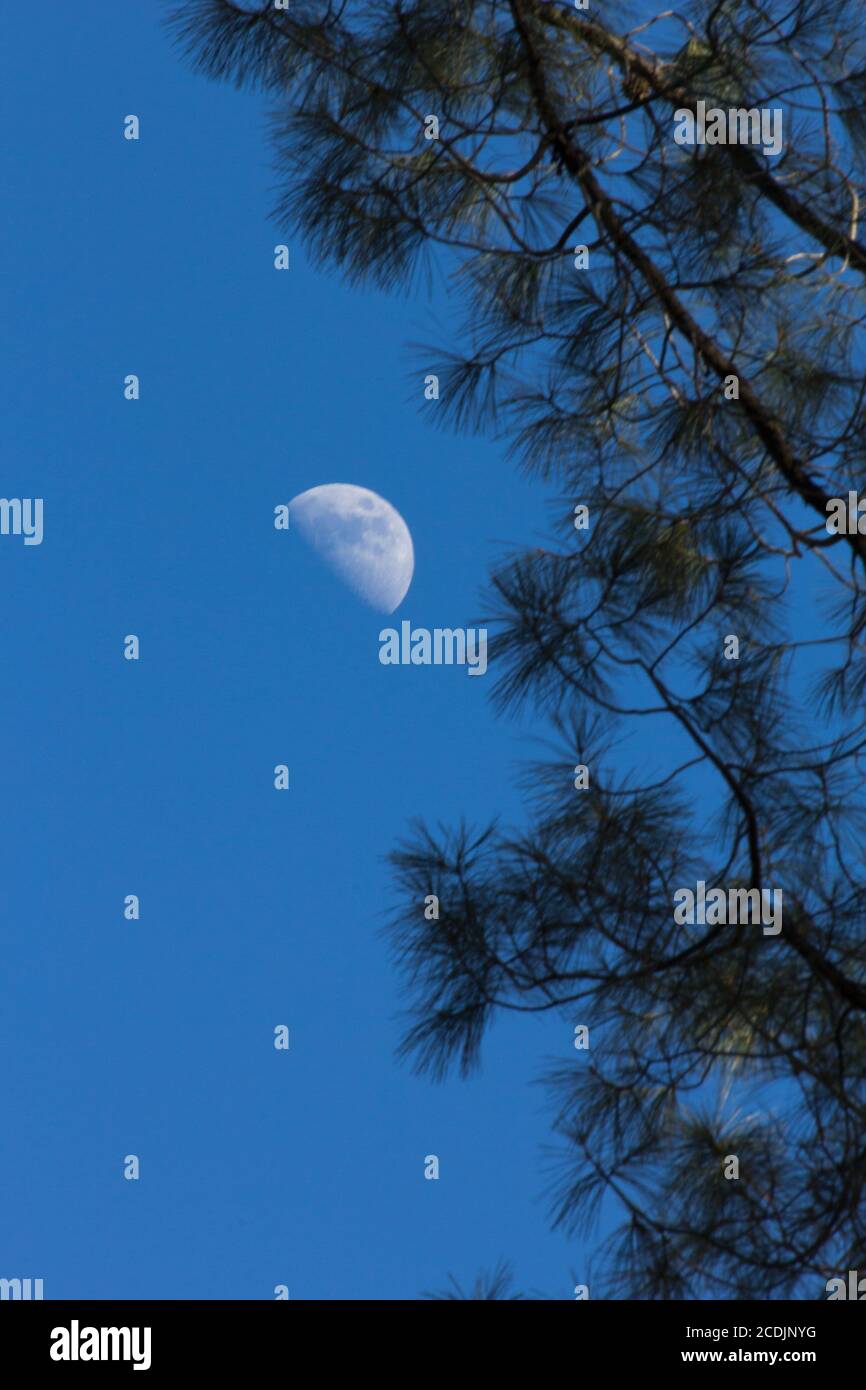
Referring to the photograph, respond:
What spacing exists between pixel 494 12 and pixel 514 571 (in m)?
0.74

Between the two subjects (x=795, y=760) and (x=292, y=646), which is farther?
(x=292, y=646)

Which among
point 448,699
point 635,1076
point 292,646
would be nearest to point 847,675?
point 635,1076

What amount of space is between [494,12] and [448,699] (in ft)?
17.6

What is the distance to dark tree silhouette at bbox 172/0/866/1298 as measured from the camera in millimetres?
1830

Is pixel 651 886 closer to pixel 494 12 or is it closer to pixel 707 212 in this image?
pixel 707 212

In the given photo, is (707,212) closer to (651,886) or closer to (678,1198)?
(651,886)

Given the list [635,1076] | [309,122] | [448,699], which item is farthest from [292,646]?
[635,1076]

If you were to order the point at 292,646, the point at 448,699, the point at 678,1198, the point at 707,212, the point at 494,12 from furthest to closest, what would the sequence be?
the point at 448,699 < the point at 292,646 < the point at 494,12 < the point at 707,212 < the point at 678,1198

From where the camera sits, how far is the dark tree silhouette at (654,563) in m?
1.83

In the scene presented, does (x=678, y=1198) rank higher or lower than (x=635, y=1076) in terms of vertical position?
lower

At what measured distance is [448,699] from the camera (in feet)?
24.5

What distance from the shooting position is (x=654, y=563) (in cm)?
199

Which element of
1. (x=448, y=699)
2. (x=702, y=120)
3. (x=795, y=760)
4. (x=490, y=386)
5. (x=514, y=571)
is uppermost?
(x=448, y=699)
